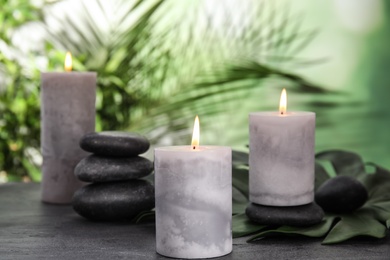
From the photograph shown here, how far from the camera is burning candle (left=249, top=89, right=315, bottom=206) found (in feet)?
2.87

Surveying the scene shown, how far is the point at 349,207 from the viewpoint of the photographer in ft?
3.16

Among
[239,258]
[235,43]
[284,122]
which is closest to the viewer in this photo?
[239,258]

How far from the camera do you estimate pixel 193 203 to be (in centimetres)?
78

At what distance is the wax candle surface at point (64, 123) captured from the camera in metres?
1.12

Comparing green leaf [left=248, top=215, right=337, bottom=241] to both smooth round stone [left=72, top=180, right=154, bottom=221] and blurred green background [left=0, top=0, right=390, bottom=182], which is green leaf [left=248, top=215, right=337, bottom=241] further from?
blurred green background [left=0, top=0, right=390, bottom=182]

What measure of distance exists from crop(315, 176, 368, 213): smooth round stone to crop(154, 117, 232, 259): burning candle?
243 mm

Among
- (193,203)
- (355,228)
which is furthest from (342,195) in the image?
(193,203)

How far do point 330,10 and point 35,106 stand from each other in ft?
4.02

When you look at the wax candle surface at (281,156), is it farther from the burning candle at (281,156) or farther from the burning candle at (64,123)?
the burning candle at (64,123)

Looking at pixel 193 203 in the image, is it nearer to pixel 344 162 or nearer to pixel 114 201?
pixel 114 201

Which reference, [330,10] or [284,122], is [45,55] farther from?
[284,122]

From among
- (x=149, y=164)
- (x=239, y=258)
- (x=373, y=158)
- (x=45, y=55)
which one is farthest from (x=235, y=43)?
(x=239, y=258)

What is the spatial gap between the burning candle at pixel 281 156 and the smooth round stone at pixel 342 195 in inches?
3.8

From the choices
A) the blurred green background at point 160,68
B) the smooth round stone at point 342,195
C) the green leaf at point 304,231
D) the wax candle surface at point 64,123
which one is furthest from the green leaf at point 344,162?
the blurred green background at point 160,68
